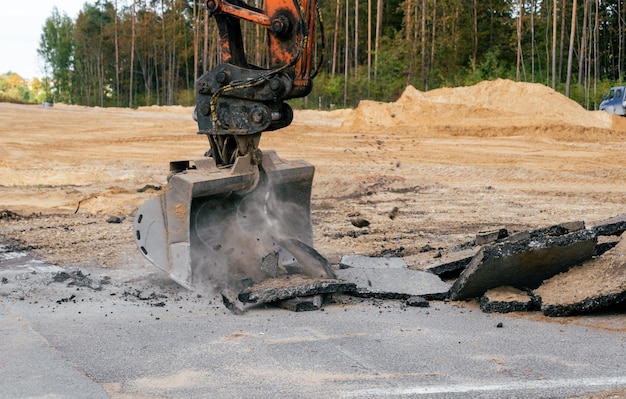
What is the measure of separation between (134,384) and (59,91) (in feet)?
324

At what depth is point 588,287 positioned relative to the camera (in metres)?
6.37

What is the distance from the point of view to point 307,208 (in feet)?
26.0

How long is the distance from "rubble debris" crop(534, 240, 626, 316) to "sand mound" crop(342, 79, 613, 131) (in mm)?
19582

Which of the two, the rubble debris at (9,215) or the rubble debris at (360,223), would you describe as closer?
the rubble debris at (360,223)

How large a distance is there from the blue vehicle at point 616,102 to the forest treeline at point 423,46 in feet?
13.5

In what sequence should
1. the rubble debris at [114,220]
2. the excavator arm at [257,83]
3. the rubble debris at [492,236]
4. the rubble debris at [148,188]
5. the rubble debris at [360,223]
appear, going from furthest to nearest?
the rubble debris at [148,188]
the rubble debris at [114,220]
the rubble debris at [360,223]
the rubble debris at [492,236]
the excavator arm at [257,83]

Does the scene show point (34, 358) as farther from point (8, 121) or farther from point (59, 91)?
point (59, 91)

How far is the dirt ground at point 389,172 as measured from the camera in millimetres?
10680

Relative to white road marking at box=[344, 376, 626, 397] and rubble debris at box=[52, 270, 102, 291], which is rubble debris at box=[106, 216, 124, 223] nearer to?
rubble debris at box=[52, 270, 102, 291]

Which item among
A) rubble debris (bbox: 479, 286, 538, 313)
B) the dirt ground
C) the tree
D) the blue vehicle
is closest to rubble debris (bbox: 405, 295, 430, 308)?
rubble debris (bbox: 479, 286, 538, 313)

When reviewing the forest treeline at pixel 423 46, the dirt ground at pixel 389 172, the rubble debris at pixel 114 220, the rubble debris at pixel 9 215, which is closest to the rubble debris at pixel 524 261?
the dirt ground at pixel 389 172

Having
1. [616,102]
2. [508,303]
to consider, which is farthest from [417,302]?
[616,102]

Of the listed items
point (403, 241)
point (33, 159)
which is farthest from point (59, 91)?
point (403, 241)

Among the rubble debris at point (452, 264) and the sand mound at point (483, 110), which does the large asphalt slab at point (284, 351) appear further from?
the sand mound at point (483, 110)
